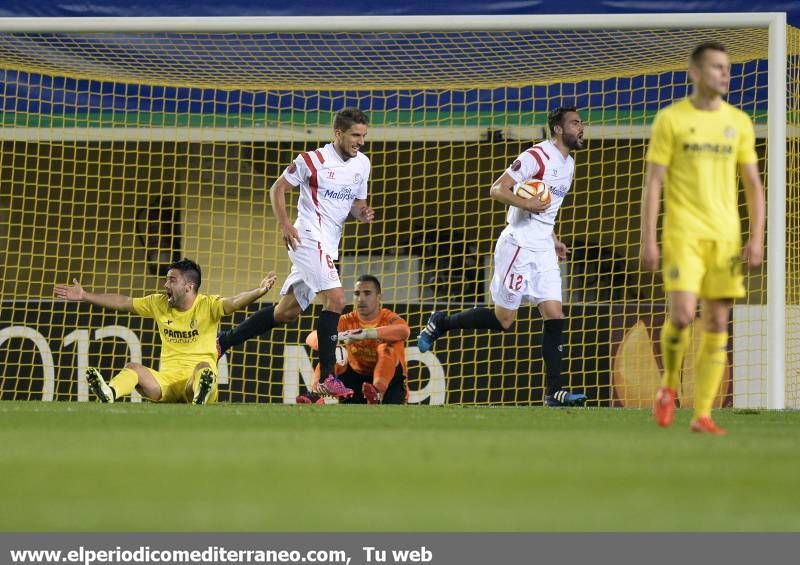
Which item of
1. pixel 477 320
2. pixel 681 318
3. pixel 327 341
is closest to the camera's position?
pixel 681 318

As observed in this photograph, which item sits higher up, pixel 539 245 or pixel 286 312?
pixel 539 245

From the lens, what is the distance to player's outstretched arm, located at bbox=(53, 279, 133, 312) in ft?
30.1

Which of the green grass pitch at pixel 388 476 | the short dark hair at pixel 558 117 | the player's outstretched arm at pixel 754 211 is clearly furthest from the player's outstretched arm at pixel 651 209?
the short dark hair at pixel 558 117

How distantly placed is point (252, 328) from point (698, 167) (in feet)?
15.2

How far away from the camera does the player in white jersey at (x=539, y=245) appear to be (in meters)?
9.33

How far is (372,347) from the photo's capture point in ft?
34.2

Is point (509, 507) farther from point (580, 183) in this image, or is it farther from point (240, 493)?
point (580, 183)

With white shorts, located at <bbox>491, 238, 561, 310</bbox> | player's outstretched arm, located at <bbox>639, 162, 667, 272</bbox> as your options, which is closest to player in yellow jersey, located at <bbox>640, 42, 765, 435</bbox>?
player's outstretched arm, located at <bbox>639, 162, 667, 272</bbox>

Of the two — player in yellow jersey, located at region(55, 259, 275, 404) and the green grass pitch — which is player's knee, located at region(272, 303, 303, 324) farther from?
the green grass pitch

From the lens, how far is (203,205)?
15.2m

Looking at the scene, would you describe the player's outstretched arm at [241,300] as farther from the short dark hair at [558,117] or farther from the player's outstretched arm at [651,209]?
the player's outstretched arm at [651,209]

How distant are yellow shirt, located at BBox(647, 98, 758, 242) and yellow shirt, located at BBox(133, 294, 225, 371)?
4.35 meters

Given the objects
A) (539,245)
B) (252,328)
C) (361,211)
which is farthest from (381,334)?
(539,245)

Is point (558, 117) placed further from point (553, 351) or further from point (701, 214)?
point (701, 214)
